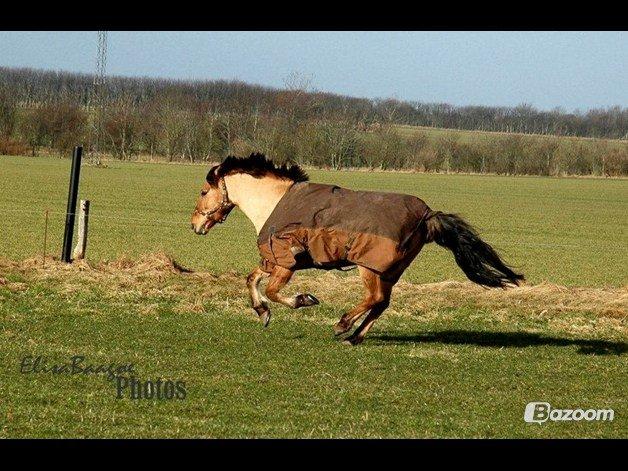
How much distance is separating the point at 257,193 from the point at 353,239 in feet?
5.18

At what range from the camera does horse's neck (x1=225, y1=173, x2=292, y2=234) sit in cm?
1040

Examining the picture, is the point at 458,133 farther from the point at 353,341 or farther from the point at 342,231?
the point at 342,231

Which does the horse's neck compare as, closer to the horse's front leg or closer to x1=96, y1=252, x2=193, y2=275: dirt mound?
the horse's front leg

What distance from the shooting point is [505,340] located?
11180 millimetres

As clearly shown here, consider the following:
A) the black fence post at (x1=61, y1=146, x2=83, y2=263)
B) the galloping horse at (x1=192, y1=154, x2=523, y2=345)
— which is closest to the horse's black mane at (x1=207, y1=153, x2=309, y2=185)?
the galloping horse at (x1=192, y1=154, x2=523, y2=345)

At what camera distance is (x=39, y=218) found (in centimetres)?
3062

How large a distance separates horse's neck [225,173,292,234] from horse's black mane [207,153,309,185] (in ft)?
0.19

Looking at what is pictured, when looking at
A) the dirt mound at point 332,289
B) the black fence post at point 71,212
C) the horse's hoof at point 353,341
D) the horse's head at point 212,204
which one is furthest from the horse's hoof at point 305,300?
the black fence post at point 71,212

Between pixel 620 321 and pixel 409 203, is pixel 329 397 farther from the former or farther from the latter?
pixel 620 321
